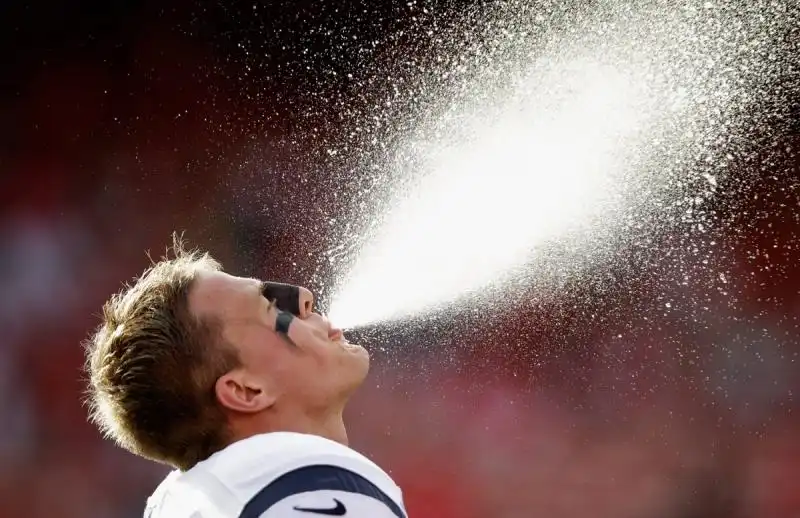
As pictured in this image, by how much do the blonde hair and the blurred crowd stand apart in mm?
3360

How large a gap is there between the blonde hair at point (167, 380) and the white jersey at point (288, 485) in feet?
1.06

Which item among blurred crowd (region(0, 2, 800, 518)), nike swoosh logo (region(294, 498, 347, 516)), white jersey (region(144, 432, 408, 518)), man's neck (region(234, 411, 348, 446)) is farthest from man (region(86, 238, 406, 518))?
blurred crowd (region(0, 2, 800, 518))

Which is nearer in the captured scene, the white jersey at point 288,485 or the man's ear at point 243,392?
the white jersey at point 288,485

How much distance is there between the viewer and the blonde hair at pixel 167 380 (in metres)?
1.96

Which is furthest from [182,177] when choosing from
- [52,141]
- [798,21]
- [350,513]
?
[350,513]

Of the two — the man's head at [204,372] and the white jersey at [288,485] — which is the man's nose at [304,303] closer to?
the man's head at [204,372]

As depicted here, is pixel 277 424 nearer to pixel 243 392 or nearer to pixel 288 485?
pixel 243 392

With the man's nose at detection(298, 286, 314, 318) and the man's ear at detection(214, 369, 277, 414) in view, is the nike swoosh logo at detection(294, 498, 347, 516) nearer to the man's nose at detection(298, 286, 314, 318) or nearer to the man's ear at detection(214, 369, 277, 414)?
the man's ear at detection(214, 369, 277, 414)

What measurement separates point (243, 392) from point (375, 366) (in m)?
3.76

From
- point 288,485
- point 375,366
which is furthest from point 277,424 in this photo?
point 375,366

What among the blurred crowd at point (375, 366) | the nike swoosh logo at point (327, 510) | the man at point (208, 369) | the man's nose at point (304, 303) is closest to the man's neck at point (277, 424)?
the man at point (208, 369)

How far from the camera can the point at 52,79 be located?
581cm

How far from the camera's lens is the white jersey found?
1457 mm

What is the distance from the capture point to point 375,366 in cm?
570
